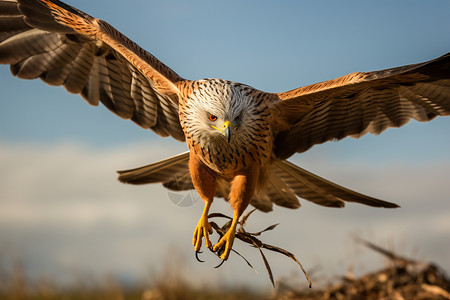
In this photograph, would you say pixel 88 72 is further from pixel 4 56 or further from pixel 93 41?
pixel 4 56

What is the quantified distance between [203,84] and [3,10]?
3.17 metres

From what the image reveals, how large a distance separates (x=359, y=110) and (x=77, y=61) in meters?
3.16

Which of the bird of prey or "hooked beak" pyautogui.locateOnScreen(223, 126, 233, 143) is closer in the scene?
"hooked beak" pyautogui.locateOnScreen(223, 126, 233, 143)

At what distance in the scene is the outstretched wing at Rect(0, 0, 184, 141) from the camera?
518 centimetres

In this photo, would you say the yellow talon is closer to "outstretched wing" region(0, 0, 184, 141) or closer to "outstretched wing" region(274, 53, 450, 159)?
"outstretched wing" region(274, 53, 450, 159)

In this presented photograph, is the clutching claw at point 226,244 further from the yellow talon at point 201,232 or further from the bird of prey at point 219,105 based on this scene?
the yellow talon at point 201,232

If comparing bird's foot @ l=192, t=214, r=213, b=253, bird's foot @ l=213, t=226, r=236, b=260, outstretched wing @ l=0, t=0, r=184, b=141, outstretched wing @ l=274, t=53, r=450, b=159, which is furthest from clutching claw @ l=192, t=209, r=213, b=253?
outstretched wing @ l=0, t=0, r=184, b=141

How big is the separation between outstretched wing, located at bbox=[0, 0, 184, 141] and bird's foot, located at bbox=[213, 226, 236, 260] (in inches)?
64.6

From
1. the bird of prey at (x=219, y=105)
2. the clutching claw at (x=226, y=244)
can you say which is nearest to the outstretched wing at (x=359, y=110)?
the bird of prey at (x=219, y=105)

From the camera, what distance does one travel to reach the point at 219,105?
3.82 m

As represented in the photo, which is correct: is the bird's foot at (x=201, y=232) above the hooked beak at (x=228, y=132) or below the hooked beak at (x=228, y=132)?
below

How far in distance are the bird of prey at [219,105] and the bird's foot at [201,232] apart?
1cm

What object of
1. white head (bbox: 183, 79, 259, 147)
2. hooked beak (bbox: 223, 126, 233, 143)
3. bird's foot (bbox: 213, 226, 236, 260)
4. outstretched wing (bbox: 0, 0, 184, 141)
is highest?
outstretched wing (bbox: 0, 0, 184, 141)

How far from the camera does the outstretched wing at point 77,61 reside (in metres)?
5.18
